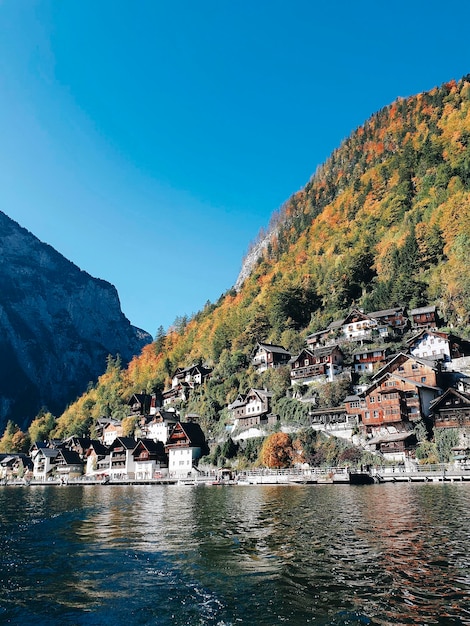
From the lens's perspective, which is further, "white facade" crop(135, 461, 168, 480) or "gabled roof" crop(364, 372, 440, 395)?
"white facade" crop(135, 461, 168, 480)

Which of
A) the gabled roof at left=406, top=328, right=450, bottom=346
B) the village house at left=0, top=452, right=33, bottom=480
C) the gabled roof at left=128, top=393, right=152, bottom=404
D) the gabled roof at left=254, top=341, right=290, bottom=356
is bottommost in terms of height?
the village house at left=0, top=452, right=33, bottom=480

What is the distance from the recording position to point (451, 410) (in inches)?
2496

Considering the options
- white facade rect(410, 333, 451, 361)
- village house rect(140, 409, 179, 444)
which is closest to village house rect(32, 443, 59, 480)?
village house rect(140, 409, 179, 444)

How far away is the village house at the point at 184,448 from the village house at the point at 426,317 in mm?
47461

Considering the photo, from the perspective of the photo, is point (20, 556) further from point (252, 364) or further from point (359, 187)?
point (359, 187)

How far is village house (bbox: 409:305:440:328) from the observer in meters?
86.4

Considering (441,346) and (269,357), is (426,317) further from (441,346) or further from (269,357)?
(269,357)

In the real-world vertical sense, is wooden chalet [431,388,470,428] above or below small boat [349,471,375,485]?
above

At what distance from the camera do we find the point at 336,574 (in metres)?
16.0

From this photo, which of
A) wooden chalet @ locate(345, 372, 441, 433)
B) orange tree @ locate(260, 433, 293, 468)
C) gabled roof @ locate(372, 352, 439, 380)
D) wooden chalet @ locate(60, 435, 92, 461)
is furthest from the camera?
wooden chalet @ locate(60, 435, 92, 461)

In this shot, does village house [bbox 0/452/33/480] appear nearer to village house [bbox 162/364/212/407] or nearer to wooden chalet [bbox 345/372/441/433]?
village house [bbox 162/364/212/407]

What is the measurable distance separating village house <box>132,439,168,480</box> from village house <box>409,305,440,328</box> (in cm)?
5743

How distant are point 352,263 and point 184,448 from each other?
56.8m

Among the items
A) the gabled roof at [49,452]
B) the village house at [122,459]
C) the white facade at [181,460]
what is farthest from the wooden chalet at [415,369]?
the gabled roof at [49,452]
